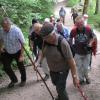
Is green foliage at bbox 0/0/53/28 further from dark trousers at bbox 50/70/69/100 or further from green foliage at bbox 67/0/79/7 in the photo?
green foliage at bbox 67/0/79/7

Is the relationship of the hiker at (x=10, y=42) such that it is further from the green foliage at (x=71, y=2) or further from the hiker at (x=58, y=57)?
the green foliage at (x=71, y=2)

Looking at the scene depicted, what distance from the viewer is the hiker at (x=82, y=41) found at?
323 inches

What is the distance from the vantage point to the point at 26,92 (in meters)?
8.61

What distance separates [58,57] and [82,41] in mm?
2336

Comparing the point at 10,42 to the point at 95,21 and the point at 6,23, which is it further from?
the point at 95,21

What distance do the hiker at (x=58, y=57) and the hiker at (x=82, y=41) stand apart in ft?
6.43

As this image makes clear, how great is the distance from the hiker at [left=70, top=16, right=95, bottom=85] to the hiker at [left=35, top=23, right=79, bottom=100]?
196 cm

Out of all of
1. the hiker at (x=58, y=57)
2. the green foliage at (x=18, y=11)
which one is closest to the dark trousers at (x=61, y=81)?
the hiker at (x=58, y=57)

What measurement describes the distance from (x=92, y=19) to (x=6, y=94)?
1059 inches

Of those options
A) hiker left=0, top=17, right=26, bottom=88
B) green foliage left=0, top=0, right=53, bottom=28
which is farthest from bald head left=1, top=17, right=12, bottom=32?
green foliage left=0, top=0, right=53, bottom=28

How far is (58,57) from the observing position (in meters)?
6.17

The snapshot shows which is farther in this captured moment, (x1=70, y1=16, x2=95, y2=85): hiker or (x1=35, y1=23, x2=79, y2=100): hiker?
(x1=70, y1=16, x2=95, y2=85): hiker

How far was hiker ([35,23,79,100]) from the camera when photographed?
5.85 meters

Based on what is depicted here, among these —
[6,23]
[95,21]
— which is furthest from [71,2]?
[6,23]
